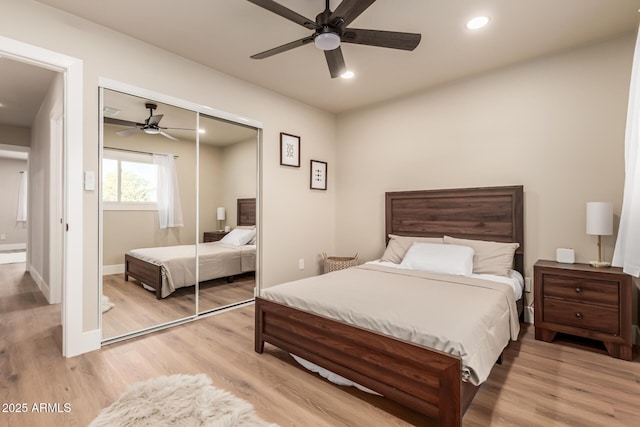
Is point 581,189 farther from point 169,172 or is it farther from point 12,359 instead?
point 12,359

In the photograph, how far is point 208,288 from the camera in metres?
3.38

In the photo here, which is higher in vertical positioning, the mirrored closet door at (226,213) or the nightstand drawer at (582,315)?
the mirrored closet door at (226,213)

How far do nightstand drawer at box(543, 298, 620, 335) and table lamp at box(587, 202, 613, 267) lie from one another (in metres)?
0.40

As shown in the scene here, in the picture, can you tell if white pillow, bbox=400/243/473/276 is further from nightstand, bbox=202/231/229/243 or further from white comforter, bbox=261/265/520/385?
nightstand, bbox=202/231/229/243

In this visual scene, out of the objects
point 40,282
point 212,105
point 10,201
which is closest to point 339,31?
point 212,105

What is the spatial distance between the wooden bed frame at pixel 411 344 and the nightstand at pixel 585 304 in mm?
508

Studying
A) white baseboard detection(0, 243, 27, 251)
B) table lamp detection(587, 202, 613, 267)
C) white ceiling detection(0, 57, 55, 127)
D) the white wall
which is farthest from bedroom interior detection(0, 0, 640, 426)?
white baseboard detection(0, 243, 27, 251)

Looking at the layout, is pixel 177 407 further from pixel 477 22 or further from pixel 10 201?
pixel 10 201

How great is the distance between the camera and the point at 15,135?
526 centimetres

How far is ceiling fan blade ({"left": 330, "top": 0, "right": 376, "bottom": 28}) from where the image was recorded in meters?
1.76

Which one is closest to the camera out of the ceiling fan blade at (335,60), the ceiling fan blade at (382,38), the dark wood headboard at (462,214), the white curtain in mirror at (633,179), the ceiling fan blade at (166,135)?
the white curtain in mirror at (633,179)

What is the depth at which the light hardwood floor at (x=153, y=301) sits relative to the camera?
267 centimetres

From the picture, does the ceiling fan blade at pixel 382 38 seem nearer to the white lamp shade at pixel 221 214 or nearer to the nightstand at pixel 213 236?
the white lamp shade at pixel 221 214

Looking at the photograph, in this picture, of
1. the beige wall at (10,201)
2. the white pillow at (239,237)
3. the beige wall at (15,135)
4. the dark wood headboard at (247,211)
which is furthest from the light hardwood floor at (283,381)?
the beige wall at (10,201)
